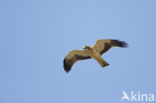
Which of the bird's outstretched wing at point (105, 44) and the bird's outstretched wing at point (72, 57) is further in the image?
the bird's outstretched wing at point (72, 57)

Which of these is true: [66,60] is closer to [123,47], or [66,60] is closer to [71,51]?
[71,51]

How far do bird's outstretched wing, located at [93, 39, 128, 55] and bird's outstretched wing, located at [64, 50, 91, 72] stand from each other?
0.85m

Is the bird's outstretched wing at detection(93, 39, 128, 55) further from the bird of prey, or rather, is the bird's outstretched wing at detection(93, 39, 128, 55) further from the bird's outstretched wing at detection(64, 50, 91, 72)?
the bird's outstretched wing at detection(64, 50, 91, 72)

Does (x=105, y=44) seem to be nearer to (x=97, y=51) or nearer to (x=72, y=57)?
(x=97, y=51)

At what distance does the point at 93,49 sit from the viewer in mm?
25891

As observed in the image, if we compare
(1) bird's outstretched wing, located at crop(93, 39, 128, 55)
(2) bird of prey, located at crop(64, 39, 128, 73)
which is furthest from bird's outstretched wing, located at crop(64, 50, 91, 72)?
(1) bird's outstretched wing, located at crop(93, 39, 128, 55)

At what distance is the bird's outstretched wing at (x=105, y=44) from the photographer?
25611 millimetres

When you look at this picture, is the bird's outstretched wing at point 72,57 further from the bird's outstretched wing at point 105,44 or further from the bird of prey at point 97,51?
the bird's outstretched wing at point 105,44

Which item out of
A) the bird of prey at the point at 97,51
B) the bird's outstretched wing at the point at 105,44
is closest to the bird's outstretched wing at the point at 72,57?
the bird of prey at the point at 97,51

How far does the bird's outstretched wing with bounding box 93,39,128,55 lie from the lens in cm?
2561

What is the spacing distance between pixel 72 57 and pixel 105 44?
81.8 inches

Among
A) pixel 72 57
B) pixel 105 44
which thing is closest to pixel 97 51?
pixel 105 44

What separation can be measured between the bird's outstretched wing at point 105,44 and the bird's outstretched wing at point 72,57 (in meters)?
0.85

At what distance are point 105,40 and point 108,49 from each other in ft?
1.71
